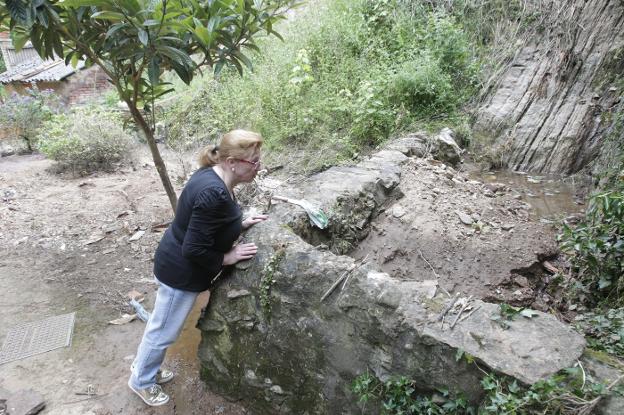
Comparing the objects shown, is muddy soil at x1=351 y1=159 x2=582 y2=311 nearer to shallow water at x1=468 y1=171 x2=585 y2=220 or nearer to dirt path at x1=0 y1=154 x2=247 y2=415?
shallow water at x1=468 y1=171 x2=585 y2=220

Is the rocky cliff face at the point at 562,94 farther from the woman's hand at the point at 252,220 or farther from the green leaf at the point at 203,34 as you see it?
the green leaf at the point at 203,34

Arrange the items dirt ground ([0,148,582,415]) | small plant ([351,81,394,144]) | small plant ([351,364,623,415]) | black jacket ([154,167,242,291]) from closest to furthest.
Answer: small plant ([351,364,623,415]), black jacket ([154,167,242,291]), dirt ground ([0,148,582,415]), small plant ([351,81,394,144])

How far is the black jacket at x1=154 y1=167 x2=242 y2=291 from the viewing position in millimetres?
2182

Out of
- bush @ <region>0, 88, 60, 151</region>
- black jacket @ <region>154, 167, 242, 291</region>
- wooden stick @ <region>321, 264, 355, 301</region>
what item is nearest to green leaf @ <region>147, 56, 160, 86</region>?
black jacket @ <region>154, 167, 242, 291</region>

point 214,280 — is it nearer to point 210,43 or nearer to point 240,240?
point 240,240

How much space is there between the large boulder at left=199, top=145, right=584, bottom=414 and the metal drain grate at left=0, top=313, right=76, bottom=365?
4.75 feet

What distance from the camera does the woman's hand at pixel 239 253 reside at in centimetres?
255

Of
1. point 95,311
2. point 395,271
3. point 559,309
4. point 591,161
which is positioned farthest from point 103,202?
point 591,161

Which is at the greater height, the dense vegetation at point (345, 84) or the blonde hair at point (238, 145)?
the blonde hair at point (238, 145)

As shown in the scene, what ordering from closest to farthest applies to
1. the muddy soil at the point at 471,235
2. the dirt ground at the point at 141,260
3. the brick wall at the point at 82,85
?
the dirt ground at the point at 141,260, the muddy soil at the point at 471,235, the brick wall at the point at 82,85

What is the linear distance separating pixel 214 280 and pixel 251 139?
1.04 metres

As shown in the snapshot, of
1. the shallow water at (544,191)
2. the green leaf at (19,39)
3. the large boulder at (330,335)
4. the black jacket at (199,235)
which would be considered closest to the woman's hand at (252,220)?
the large boulder at (330,335)

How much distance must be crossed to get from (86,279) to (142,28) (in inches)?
115

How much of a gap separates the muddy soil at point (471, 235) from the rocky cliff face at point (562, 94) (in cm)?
79
